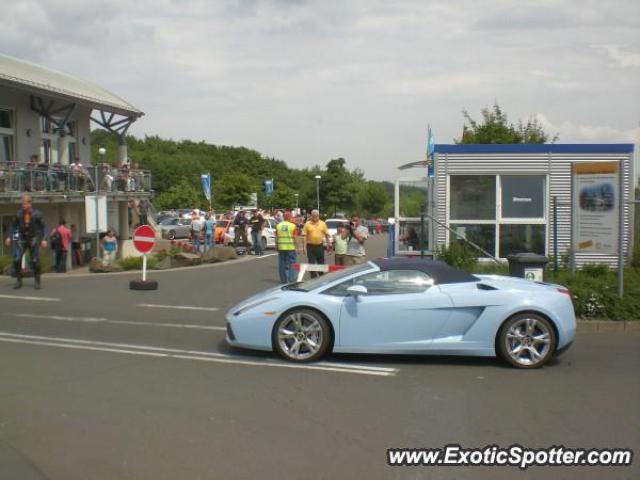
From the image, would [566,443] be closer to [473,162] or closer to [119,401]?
[119,401]

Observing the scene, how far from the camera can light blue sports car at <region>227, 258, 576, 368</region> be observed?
326 inches

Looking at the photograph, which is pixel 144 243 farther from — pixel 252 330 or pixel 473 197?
pixel 252 330

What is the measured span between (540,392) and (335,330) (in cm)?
242

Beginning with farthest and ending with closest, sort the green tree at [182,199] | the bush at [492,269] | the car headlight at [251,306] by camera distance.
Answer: the green tree at [182,199] → the bush at [492,269] → the car headlight at [251,306]

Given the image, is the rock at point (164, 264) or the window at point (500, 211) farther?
the rock at point (164, 264)

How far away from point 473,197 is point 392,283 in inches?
340

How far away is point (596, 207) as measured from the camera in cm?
1213

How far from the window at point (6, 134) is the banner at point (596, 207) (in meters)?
22.1

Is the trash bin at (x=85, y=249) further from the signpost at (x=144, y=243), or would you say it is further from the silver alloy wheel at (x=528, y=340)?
the silver alloy wheel at (x=528, y=340)

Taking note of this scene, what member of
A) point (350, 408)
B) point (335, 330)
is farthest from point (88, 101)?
point (350, 408)

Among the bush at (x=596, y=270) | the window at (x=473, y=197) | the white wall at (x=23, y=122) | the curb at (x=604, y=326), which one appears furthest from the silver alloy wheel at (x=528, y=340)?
the white wall at (x=23, y=122)

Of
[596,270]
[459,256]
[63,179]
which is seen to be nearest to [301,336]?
[459,256]
